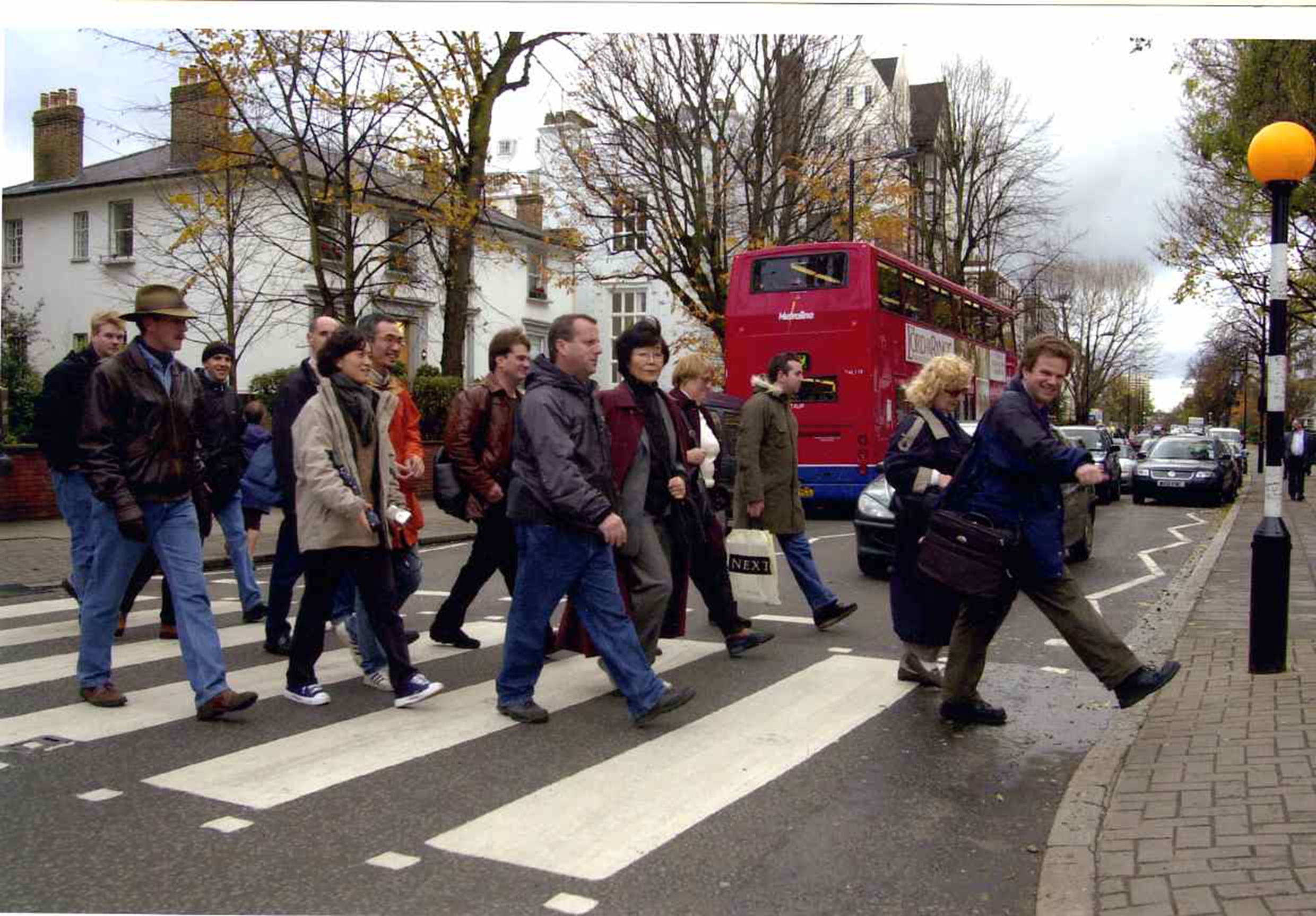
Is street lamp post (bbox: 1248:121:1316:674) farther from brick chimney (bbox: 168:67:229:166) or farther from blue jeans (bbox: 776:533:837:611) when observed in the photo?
brick chimney (bbox: 168:67:229:166)

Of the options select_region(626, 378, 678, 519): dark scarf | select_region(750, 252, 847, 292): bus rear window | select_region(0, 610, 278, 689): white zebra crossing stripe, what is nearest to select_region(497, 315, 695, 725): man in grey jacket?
select_region(626, 378, 678, 519): dark scarf

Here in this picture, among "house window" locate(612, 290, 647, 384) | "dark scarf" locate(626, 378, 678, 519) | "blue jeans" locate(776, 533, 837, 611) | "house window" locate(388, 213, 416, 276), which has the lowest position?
"blue jeans" locate(776, 533, 837, 611)

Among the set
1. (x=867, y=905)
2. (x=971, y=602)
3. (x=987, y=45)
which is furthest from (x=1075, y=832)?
(x=987, y=45)

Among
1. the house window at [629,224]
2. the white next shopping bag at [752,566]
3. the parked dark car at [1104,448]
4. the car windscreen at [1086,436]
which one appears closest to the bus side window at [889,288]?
the parked dark car at [1104,448]

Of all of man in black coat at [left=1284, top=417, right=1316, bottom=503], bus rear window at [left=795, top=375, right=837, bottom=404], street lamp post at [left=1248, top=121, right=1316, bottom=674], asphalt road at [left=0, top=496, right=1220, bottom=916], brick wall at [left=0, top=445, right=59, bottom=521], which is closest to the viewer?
asphalt road at [left=0, top=496, right=1220, bottom=916]

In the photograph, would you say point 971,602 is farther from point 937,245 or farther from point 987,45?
point 937,245

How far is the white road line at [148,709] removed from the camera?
16.8 ft

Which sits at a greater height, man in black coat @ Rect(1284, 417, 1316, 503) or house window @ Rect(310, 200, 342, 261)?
house window @ Rect(310, 200, 342, 261)

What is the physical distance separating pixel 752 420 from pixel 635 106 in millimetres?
22163

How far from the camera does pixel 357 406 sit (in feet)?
18.1

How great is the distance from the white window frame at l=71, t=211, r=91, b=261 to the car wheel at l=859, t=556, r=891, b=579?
8.77 metres

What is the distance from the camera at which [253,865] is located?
361 centimetres

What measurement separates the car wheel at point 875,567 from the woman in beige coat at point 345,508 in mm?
6196

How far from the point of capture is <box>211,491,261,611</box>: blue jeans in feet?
25.5
